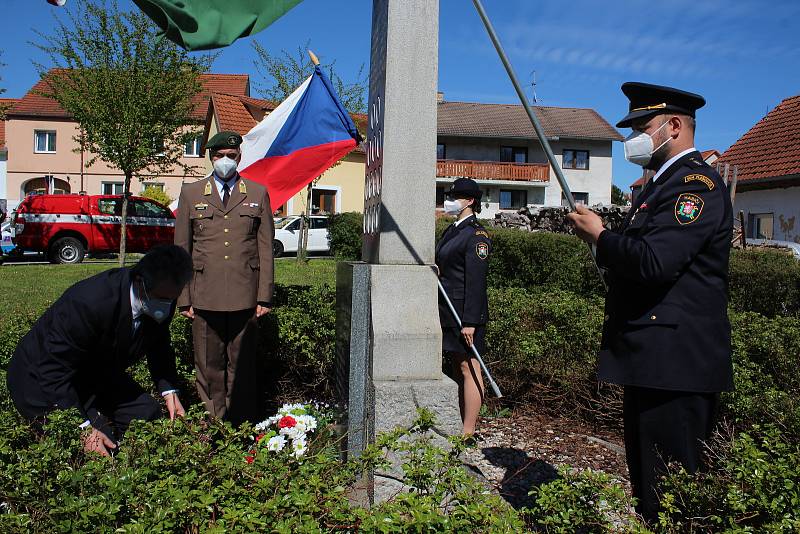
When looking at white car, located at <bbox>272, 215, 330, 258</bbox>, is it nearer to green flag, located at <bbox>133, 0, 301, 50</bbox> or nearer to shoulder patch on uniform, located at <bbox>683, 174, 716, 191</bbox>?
green flag, located at <bbox>133, 0, 301, 50</bbox>

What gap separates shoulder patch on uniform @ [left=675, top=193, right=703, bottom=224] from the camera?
93.5 inches

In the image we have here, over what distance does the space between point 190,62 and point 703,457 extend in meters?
14.9

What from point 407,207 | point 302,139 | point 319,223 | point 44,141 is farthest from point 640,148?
point 44,141

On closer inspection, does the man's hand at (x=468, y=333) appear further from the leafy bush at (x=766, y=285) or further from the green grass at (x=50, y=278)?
the green grass at (x=50, y=278)

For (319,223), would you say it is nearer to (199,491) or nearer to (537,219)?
(537,219)

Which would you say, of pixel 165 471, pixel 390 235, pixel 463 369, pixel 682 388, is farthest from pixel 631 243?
pixel 463 369

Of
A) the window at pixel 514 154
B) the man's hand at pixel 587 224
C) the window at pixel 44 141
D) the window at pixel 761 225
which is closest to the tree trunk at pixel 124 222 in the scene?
the man's hand at pixel 587 224

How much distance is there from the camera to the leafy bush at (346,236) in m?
20.3

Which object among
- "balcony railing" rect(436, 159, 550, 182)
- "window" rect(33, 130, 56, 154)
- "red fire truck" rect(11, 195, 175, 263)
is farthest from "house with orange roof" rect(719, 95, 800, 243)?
"window" rect(33, 130, 56, 154)

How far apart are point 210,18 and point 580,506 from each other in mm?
2605

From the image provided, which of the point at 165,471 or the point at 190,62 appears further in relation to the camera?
the point at 190,62

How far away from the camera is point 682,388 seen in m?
2.41

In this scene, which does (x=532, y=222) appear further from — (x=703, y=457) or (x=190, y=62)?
(x=703, y=457)

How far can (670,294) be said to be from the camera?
2459 millimetres
